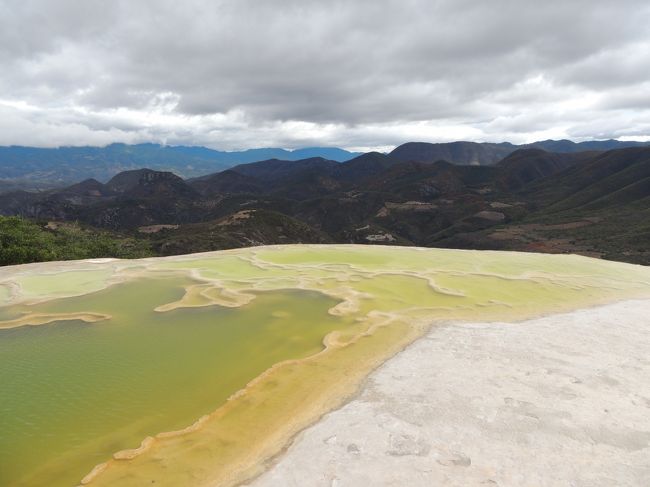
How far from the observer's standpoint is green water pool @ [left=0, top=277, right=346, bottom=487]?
25.9 ft

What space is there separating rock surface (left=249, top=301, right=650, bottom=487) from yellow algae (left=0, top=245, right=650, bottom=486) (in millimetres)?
829

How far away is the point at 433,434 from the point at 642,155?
237445 millimetres

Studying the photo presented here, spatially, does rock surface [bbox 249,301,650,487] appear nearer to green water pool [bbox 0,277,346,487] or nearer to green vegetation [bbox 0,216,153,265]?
green water pool [bbox 0,277,346,487]

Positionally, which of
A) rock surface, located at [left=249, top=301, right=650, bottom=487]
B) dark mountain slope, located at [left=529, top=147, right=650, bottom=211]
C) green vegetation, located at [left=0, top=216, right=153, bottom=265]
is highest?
dark mountain slope, located at [left=529, top=147, right=650, bottom=211]

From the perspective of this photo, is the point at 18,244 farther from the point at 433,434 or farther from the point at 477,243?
the point at 477,243

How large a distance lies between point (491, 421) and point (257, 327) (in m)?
8.33

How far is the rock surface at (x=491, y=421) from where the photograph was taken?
665cm

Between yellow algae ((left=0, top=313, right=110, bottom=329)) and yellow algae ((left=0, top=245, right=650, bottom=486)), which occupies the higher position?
yellow algae ((left=0, top=245, right=650, bottom=486))

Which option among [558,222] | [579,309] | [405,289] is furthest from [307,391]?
[558,222]

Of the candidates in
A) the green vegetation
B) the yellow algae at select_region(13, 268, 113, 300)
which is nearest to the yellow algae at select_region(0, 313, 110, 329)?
the yellow algae at select_region(13, 268, 113, 300)

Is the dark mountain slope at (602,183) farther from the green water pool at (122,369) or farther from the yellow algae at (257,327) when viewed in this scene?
the green water pool at (122,369)

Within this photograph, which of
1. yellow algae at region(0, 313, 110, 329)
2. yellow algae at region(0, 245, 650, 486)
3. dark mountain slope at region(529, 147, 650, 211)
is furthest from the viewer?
dark mountain slope at region(529, 147, 650, 211)

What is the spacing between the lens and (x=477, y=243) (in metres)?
125

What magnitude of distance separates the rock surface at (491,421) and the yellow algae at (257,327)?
2.72ft
